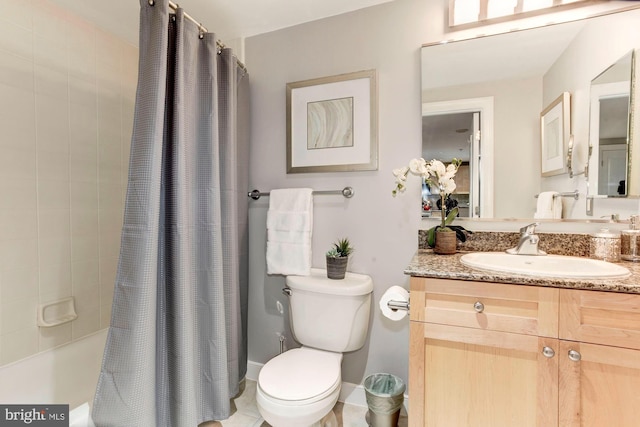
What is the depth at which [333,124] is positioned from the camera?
70.6 inches

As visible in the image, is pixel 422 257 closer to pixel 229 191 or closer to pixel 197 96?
pixel 229 191

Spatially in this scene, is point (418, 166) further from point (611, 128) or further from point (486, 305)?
point (611, 128)

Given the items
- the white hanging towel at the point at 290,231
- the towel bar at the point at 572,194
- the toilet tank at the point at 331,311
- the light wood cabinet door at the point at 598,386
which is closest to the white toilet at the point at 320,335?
the toilet tank at the point at 331,311

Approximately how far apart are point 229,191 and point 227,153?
8.1 inches

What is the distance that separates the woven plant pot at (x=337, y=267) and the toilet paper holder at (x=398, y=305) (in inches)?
12.5

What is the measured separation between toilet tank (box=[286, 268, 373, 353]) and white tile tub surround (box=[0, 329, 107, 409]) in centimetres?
121

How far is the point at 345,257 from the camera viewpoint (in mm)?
1638

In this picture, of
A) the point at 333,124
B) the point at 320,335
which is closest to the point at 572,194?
the point at 333,124

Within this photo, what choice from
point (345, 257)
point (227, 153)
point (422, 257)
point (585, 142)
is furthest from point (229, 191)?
point (585, 142)

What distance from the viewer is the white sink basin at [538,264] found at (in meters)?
1.09

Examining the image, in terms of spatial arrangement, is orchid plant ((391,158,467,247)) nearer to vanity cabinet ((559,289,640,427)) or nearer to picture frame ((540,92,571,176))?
picture frame ((540,92,571,176))

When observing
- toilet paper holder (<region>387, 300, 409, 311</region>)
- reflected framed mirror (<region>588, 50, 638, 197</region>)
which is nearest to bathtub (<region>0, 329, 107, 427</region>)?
toilet paper holder (<region>387, 300, 409, 311</region>)

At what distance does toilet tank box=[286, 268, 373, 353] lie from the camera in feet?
5.07

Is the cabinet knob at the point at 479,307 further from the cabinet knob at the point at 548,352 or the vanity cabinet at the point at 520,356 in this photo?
the cabinet knob at the point at 548,352
